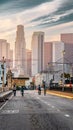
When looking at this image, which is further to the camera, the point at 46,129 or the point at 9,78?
the point at 9,78

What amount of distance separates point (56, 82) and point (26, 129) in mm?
149024

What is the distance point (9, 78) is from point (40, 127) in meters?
140

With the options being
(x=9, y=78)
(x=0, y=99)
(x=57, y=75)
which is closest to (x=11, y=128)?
(x=0, y=99)

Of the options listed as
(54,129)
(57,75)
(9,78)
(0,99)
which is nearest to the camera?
(54,129)

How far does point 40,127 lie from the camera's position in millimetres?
17172

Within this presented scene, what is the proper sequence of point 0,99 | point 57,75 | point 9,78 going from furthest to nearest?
point 57,75 → point 9,78 → point 0,99

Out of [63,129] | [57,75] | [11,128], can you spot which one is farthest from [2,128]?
[57,75]

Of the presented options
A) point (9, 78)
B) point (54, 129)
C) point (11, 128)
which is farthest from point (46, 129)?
point (9, 78)

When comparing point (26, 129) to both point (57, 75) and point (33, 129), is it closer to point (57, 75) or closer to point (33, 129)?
point (33, 129)

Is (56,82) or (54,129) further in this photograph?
(56,82)

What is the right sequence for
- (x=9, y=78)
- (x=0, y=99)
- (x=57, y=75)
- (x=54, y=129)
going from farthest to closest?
(x=57, y=75) < (x=9, y=78) < (x=0, y=99) < (x=54, y=129)

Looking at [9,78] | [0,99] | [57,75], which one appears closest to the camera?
[0,99]

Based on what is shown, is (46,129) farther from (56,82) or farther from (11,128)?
(56,82)

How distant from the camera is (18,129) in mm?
16578
